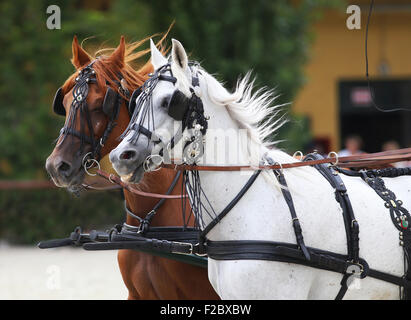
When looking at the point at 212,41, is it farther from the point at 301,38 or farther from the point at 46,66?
the point at 46,66

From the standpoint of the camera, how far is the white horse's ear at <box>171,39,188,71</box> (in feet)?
10.7

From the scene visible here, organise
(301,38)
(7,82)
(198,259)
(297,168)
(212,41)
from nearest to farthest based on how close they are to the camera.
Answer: (297,168) → (198,259) → (212,41) → (301,38) → (7,82)

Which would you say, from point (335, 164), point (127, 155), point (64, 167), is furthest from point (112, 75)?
point (335, 164)

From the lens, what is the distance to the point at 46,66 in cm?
1329

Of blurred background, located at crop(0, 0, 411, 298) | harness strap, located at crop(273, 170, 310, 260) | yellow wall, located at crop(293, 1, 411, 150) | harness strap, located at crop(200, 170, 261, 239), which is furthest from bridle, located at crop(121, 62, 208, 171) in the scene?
yellow wall, located at crop(293, 1, 411, 150)

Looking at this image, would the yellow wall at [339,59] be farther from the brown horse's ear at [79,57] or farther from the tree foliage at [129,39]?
the brown horse's ear at [79,57]

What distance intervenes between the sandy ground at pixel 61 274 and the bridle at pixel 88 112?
143cm

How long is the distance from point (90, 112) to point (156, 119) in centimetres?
99

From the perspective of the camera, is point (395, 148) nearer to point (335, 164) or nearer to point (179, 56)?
point (335, 164)

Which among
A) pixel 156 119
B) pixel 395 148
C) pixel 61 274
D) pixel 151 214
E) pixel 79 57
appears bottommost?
pixel 61 274

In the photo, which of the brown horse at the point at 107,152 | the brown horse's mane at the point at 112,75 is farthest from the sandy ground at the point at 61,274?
the brown horse's mane at the point at 112,75

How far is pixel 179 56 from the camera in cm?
331

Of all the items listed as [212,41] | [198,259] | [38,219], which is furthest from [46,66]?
[198,259]
